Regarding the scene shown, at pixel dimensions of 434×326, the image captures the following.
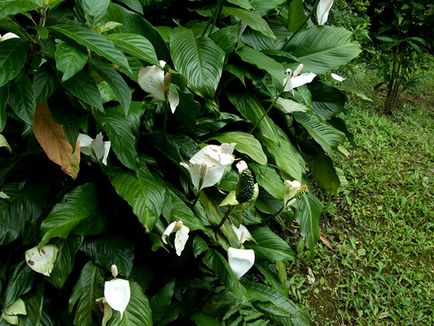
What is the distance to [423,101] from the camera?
5410mm

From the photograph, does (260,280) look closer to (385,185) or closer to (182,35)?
(182,35)

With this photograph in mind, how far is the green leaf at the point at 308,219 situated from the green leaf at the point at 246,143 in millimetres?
354

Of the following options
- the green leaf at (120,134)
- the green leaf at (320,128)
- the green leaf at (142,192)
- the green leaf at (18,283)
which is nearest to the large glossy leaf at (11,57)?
the green leaf at (120,134)

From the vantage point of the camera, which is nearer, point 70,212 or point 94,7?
point 94,7

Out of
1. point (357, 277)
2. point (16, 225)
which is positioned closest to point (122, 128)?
point (16, 225)

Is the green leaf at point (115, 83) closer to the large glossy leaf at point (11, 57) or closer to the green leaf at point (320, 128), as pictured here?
the large glossy leaf at point (11, 57)

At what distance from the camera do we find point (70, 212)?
1.44 m

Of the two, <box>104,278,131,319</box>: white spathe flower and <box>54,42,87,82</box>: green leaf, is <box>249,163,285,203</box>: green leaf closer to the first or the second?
<box>104,278,131,319</box>: white spathe flower

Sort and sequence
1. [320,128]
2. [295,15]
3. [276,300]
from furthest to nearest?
[295,15] < [320,128] < [276,300]

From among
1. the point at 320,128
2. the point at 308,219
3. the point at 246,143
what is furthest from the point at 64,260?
the point at 320,128

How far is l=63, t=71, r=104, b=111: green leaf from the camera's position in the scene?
1.26m

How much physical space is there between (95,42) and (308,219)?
1.32m

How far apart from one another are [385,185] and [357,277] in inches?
36.3

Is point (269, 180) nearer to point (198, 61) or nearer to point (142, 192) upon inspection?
point (198, 61)
